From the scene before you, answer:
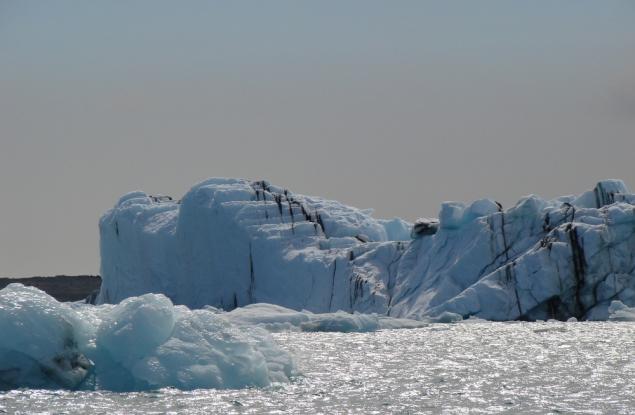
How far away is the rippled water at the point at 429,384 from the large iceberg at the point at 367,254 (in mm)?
3358

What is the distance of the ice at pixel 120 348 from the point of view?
1562 cm

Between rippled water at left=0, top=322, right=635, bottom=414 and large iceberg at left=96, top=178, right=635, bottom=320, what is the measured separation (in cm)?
336

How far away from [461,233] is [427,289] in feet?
7.41

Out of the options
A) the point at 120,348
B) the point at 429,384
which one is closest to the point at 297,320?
the point at 429,384

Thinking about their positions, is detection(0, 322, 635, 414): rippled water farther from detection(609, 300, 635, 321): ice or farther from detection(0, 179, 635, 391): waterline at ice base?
detection(609, 300, 635, 321): ice

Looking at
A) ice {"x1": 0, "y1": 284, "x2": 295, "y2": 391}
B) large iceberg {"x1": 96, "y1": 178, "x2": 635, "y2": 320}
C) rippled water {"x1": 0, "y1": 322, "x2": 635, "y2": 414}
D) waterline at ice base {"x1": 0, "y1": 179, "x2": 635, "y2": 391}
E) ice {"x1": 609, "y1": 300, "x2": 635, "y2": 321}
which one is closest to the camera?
rippled water {"x1": 0, "y1": 322, "x2": 635, "y2": 414}

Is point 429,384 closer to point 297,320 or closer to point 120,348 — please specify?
point 120,348

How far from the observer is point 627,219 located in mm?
31969

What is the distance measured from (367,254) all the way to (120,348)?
22.0 metres

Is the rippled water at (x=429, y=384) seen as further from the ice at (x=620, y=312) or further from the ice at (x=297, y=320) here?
the ice at (x=297, y=320)

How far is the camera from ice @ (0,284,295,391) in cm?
1562

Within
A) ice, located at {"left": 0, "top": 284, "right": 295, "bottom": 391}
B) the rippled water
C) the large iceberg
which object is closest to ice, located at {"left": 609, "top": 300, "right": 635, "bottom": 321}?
the large iceberg

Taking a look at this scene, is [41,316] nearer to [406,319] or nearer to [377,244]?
[406,319]

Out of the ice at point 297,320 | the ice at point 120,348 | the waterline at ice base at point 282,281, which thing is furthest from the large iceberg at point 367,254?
the ice at point 120,348
